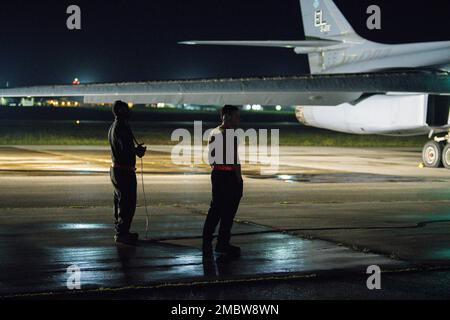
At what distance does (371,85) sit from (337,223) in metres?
9.07

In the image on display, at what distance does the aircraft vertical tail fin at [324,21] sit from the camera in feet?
97.1

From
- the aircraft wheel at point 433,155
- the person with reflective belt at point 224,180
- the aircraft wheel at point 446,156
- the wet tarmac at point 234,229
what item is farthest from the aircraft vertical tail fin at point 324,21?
the person with reflective belt at point 224,180

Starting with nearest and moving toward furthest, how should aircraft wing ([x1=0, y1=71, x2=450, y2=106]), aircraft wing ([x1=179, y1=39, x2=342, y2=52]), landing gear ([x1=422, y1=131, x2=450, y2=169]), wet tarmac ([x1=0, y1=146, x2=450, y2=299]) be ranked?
1. wet tarmac ([x1=0, y1=146, x2=450, y2=299])
2. aircraft wing ([x1=0, y1=71, x2=450, y2=106])
3. landing gear ([x1=422, y1=131, x2=450, y2=169])
4. aircraft wing ([x1=179, y1=39, x2=342, y2=52])

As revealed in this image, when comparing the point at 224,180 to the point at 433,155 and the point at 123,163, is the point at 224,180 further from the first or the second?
the point at 433,155

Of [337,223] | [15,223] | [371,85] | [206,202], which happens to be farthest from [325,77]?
[15,223]

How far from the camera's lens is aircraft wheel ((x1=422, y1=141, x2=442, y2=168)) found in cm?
2306

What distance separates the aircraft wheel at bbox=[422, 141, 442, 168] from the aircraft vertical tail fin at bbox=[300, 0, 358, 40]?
7.06 meters

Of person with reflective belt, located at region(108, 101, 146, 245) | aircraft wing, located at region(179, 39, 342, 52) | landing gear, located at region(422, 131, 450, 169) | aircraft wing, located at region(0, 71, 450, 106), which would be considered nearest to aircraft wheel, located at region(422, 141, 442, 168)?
landing gear, located at region(422, 131, 450, 169)

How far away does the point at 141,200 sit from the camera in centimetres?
1435

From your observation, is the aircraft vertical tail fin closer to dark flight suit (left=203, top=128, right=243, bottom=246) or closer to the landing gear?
the landing gear

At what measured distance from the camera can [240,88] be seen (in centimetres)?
1975

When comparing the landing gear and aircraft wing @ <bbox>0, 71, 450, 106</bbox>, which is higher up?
aircraft wing @ <bbox>0, 71, 450, 106</bbox>

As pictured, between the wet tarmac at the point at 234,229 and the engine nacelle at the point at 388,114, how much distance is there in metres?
2.19
